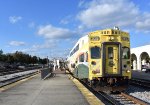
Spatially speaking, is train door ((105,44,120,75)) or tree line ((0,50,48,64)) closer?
train door ((105,44,120,75))

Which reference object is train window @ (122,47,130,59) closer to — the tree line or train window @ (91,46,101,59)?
train window @ (91,46,101,59)

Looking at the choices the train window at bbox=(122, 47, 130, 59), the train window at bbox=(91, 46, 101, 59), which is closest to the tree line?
the train window at bbox=(91, 46, 101, 59)

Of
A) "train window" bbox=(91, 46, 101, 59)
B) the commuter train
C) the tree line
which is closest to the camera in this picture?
the commuter train

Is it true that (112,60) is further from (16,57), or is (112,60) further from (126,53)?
(16,57)

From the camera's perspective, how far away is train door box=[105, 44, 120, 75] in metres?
20.2

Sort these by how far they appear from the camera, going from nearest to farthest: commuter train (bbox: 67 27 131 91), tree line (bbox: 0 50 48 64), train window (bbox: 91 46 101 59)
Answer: commuter train (bbox: 67 27 131 91), train window (bbox: 91 46 101 59), tree line (bbox: 0 50 48 64)

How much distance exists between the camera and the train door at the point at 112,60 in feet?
66.3

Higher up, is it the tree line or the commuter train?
the tree line

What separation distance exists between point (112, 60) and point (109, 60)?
169 mm

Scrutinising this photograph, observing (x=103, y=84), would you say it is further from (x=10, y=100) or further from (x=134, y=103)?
(x=10, y=100)

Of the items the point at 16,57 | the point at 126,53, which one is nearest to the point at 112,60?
the point at 126,53

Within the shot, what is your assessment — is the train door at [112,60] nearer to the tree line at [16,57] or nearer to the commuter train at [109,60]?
the commuter train at [109,60]

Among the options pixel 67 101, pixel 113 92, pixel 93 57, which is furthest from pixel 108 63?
pixel 67 101

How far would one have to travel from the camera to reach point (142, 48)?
7750cm
